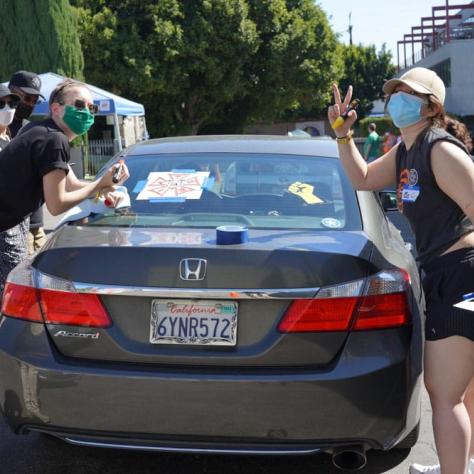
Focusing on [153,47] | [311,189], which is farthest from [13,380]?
[153,47]

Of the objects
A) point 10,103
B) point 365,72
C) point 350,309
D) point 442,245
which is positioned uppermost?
point 10,103

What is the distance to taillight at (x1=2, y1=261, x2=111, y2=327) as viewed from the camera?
2777 millimetres

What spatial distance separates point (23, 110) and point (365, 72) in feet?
224

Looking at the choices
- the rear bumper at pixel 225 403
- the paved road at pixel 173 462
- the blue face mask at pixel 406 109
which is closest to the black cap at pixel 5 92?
the paved road at pixel 173 462

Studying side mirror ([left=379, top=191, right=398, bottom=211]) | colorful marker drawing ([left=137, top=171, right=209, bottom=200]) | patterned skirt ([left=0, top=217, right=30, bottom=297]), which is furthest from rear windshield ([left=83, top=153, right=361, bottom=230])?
patterned skirt ([left=0, top=217, right=30, bottom=297])

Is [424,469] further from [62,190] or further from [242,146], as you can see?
[62,190]

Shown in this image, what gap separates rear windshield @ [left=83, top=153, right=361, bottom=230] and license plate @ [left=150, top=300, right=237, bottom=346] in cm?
54

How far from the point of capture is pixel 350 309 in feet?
8.93

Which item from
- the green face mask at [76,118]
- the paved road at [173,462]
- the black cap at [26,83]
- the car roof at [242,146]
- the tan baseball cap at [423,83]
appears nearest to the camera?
the tan baseball cap at [423,83]

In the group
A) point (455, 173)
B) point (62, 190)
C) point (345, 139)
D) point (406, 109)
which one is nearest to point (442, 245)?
point (455, 173)

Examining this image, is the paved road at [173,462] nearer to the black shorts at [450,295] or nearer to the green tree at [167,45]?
the black shorts at [450,295]

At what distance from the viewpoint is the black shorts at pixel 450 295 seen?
9.12ft

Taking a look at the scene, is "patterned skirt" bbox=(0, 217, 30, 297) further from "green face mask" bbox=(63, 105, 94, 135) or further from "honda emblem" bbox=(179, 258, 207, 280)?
"honda emblem" bbox=(179, 258, 207, 280)

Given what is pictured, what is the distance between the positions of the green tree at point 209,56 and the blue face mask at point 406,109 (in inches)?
1165
